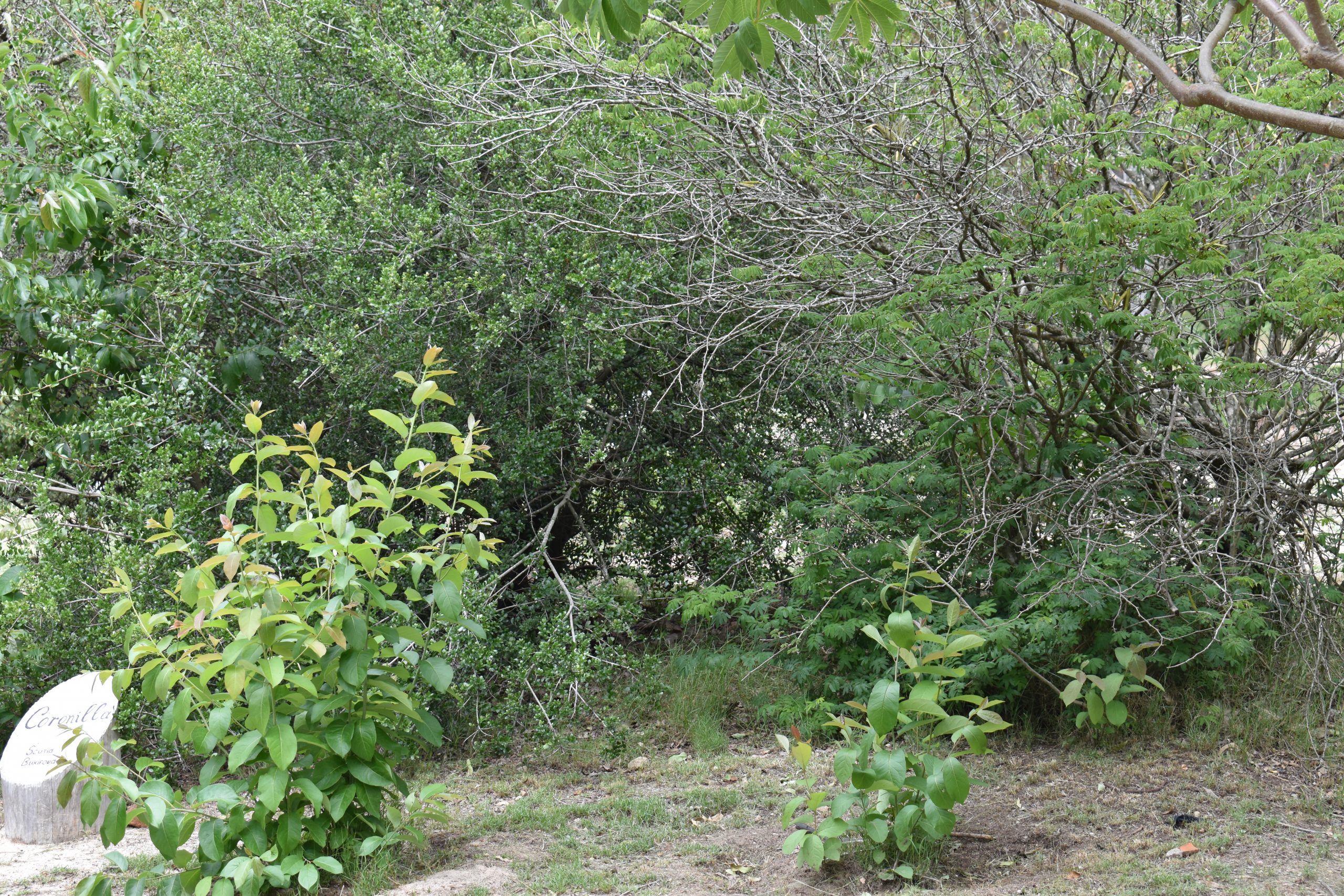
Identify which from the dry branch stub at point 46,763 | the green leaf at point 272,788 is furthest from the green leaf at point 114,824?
the dry branch stub at point 46,763

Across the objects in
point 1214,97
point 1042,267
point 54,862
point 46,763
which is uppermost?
point 1214,97

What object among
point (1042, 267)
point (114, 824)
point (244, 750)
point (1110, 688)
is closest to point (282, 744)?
point (244, 750)

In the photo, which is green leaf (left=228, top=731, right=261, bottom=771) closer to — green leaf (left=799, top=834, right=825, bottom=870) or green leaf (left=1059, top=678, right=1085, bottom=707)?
green leaf (left=799, top=834, right=825, bottom=870)

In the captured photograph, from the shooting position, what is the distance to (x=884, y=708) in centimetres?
375

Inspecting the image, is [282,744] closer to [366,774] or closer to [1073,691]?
[366,774]

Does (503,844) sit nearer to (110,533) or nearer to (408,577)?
(408,577)

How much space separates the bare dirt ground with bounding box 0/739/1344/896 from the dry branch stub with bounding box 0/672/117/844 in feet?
0.39

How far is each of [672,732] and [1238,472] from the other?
129 inches

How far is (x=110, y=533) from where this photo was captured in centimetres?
580

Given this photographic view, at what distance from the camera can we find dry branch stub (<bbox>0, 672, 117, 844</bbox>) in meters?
4.98

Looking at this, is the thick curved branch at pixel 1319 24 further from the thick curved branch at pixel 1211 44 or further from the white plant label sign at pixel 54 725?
the white plant label sign at pixel 54 725

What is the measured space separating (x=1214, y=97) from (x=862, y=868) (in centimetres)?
290

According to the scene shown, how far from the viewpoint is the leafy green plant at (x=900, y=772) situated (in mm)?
3805

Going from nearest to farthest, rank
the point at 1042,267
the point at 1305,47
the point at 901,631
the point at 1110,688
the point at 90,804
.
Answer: the point at 1305,47 → the point at 90,804 → the point at 901,631 → the point at 1110,688 → the point at 1042,267
